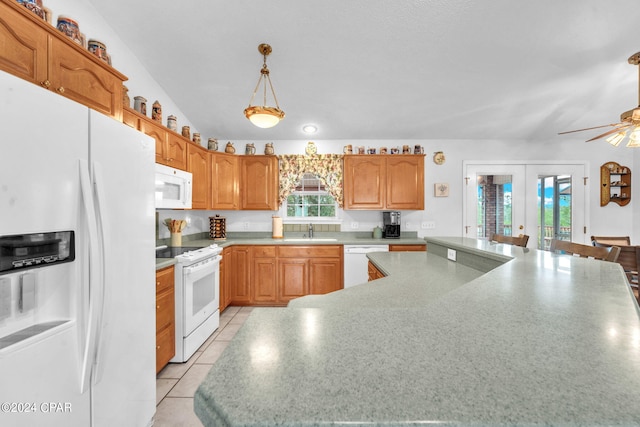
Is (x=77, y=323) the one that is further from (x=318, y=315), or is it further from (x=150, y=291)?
(x=318, y=315)

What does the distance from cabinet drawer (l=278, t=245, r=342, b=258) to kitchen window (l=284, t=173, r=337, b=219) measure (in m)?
0.78

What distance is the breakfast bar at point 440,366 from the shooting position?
367 millimetres

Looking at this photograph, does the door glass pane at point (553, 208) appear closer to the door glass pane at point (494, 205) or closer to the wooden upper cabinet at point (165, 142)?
the door glass pane at point (494, 205)

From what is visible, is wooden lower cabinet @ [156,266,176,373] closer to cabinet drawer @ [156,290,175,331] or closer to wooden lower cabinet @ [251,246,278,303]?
cabinet drawer @ [156,290,175,331]

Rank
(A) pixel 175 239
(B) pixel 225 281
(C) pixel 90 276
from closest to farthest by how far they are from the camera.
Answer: (C) pixel 90 276 → (A) pixel 175 239 → (B) pixel 225 281

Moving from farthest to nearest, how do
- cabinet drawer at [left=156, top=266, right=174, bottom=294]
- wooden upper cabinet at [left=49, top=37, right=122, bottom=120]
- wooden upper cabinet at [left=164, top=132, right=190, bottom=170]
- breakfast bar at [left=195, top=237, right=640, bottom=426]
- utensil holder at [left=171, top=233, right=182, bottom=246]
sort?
utensil holder at [left=171, top=233, right=182, bottom=246], wooden upper cabinet at [left=164, top=132, right=190, bottom=170], cabinet drawer at [left=156, top=266, right=174, bottom=294], wooden upper cabinet at [left=49, top=37, right=122, bottom=120], breakfast bar at [left=195, top=237, right=640, bottom=426]

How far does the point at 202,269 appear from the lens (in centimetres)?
249

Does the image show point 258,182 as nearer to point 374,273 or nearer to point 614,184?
point 374,273

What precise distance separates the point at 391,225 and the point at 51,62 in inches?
144

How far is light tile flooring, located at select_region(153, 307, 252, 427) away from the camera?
1.70m

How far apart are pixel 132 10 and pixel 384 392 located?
10.00 ft

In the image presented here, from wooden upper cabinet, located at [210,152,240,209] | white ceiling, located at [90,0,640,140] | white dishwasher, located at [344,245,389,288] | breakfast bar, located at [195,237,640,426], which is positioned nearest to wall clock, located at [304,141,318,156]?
white ceiling, located at [90,0,640,140]

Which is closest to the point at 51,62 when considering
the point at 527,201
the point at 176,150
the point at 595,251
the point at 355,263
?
the point at 176,150

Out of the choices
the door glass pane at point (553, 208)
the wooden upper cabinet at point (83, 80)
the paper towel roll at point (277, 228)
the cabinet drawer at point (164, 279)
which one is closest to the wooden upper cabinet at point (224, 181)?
the paper towel roll at point (277, 228)
